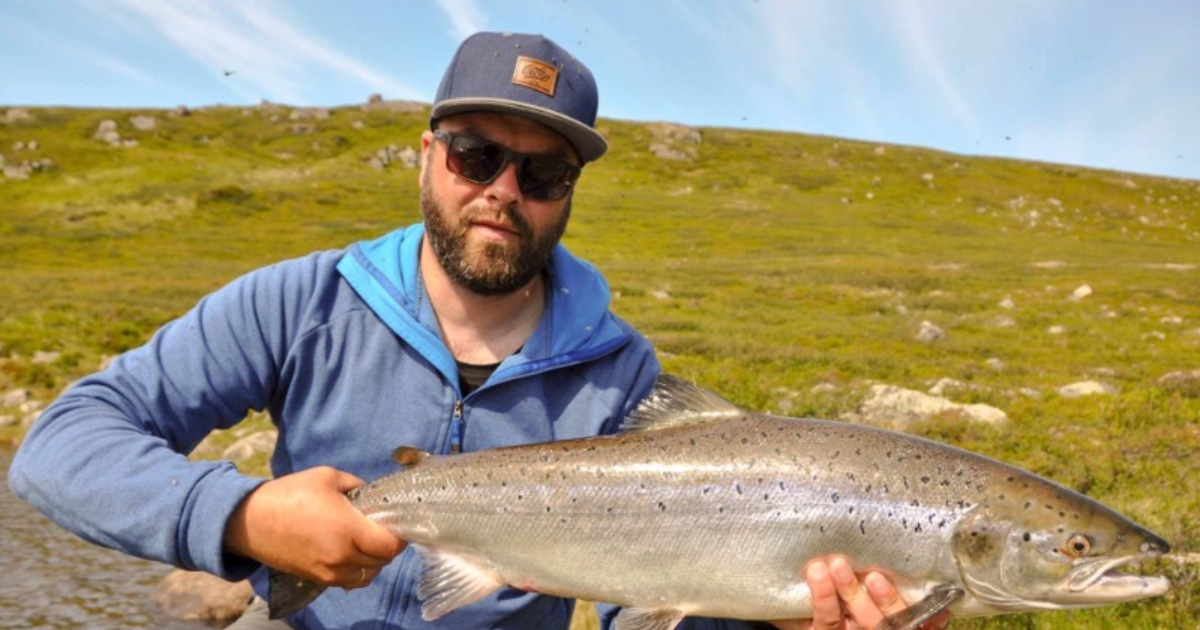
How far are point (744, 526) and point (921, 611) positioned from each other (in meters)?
0.78

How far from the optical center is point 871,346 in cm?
2184

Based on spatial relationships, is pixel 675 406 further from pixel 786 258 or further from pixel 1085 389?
pixel 786 258

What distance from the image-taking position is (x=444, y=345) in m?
4.51

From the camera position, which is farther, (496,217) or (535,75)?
(496,217)

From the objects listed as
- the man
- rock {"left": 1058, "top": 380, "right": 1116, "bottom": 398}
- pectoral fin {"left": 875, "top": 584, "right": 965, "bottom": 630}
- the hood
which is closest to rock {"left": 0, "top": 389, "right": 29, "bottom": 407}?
the man

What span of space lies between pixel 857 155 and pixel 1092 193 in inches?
990

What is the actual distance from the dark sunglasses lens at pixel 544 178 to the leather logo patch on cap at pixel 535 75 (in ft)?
1.22

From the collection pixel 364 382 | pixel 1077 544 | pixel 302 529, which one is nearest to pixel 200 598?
pixel 364 382

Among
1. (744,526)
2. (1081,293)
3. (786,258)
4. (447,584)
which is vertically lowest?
(447,584)

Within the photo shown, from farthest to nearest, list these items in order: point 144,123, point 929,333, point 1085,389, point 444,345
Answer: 1. point 144,123
2. point 929,333
3. point 1085,389
4. point 444,345

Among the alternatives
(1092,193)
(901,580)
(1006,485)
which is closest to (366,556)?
(901,580)

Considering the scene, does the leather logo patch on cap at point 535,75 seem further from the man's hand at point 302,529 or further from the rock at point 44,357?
the rock at point 44,357

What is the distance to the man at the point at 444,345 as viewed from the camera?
4.06m

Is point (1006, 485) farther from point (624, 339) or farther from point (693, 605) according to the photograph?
point (624, 339)
